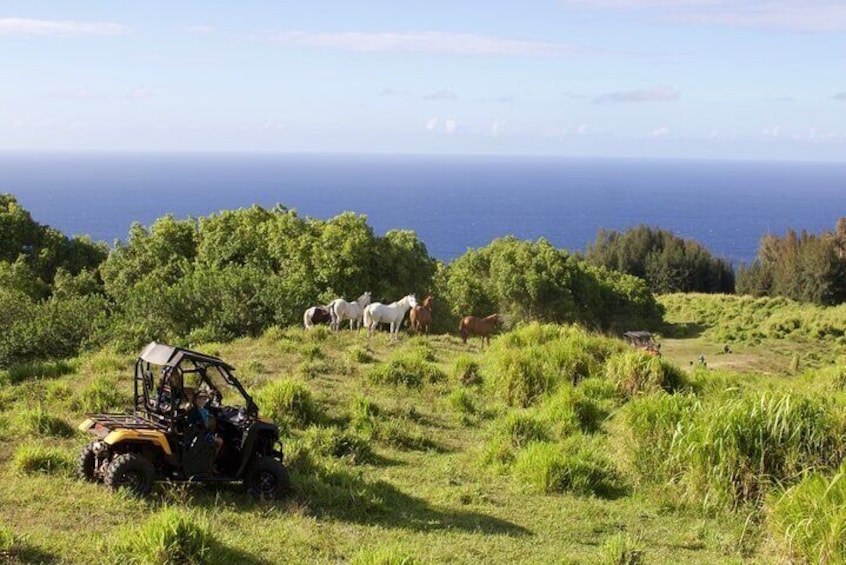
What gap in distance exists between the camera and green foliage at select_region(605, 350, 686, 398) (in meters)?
14.9

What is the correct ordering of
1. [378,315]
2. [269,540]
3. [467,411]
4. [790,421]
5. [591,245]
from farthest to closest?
[591,245] → [378,315] → [467,411] → [790,421] → [269,540]

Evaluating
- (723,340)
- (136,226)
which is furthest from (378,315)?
(723,340)

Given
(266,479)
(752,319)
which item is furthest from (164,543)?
(752,319)

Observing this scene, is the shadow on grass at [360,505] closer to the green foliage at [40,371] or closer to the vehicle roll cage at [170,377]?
the vehicle roll cage at [170,377]

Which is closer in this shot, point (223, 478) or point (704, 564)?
point (704, 564)

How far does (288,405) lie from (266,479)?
3448 mm

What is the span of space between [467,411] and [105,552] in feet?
27.6

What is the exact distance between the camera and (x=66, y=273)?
35.0 m

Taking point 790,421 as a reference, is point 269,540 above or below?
below

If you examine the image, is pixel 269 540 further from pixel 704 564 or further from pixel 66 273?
pixel 66 273

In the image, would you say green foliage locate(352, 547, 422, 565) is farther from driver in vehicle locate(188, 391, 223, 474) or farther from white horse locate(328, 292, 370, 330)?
white horse locate(328, 292, 370, 330)

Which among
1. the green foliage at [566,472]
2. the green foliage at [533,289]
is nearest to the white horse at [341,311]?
the green foliage at [566,472]

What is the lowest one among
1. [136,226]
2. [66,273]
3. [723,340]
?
[723,340]

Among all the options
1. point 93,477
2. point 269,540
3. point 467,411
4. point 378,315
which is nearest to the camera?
point 269,540
